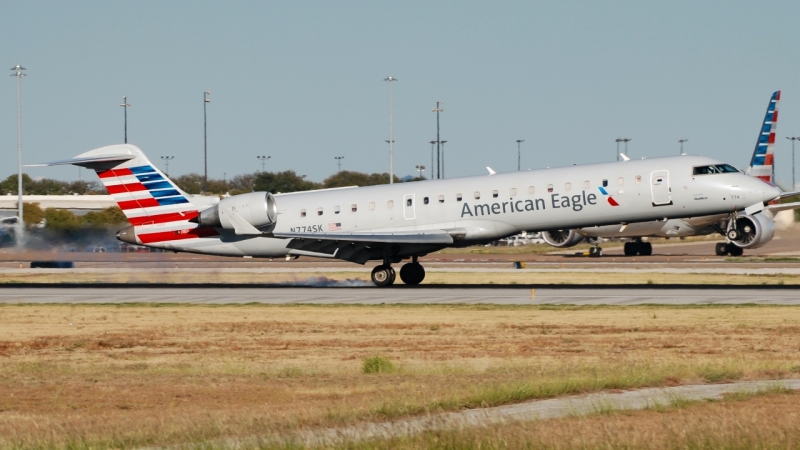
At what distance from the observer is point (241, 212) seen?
37.8 meters

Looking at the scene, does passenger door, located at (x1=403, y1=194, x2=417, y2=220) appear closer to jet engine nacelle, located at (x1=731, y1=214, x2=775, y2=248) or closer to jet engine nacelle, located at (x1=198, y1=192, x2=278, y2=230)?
jet engine nacelle, located at (x1=198, y1=192, x2=278, y2=230)

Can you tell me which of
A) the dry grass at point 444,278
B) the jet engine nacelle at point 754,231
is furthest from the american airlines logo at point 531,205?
the jet engine nacelle at point 754,231

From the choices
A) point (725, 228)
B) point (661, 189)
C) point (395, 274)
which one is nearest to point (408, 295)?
point (395, 274)

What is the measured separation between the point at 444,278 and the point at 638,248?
27791 mm

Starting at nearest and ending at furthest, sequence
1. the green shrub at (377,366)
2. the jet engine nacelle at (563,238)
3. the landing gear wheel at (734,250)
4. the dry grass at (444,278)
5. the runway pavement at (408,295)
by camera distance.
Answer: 1. the green shrub at (377,366)
2. the runway pavement at (408,295)
3. the dry grass at (444,278)
4. the landing gear wheel at (734,250)
5. the jet engine nacelle at (563,238)

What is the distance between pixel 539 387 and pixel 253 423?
4.59 meters

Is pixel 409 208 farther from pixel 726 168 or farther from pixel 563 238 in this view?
pixel 563 238

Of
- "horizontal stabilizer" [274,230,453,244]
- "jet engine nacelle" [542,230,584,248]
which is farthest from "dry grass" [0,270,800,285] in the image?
"jet engine nacelle" [542,230,584,248]

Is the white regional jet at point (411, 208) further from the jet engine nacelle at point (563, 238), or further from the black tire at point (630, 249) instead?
the jet engine nacelle at point (563, 238)

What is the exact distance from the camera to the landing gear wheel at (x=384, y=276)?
37.7m

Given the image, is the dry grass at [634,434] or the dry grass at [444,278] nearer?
the dry grass at [634,434]

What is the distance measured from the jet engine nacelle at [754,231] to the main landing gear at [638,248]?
7.66m

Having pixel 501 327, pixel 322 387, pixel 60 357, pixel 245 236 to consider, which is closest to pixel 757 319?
pixel 501 327

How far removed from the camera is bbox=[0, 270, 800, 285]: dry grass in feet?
→ 136
